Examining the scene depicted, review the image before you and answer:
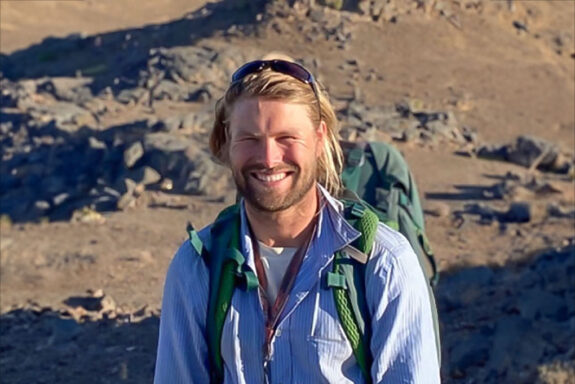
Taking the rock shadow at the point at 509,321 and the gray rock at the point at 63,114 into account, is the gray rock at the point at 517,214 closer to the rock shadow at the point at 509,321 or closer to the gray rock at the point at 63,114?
the rock shadow at the point at 509,321

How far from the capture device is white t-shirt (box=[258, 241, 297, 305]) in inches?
112

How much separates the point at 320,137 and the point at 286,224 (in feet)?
0.78

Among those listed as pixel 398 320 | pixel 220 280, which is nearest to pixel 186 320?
pixel 220 280

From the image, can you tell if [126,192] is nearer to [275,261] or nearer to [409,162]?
[409,162]

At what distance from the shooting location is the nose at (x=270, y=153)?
9.12 ft

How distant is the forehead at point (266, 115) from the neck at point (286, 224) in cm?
19

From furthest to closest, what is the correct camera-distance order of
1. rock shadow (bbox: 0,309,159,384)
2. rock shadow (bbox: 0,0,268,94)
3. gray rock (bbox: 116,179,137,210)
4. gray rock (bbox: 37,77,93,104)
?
rock shadow (bbox: 0,0,268,94), gray rock (bbox: 37,77,93,104), gray rock (bbox: 116,179,137,210), rock shadow (bbox: 0,309,159,384)

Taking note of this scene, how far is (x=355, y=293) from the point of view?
271cm

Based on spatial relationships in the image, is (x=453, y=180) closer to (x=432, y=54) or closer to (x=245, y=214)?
(x=432, y=54)

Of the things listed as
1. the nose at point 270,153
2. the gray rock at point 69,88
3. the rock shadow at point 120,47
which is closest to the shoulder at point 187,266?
the nose at point 270,153

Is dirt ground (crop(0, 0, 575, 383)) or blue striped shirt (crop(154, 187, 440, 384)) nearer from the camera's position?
blue striped shirt (crop(154, 187, 440, 384))

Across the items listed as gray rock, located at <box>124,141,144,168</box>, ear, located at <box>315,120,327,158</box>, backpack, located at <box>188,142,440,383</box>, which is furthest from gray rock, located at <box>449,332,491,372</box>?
gray rock, located at <box>124,141,144,168</box>

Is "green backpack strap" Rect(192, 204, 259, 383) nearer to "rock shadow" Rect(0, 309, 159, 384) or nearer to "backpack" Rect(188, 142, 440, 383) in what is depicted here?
"backpack" Rect(188, 142, 440, 383)

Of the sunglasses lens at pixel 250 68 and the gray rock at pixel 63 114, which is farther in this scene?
the gray rock at pixel 63 114
